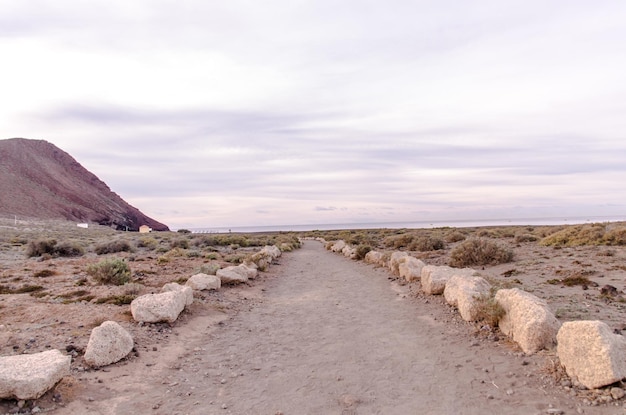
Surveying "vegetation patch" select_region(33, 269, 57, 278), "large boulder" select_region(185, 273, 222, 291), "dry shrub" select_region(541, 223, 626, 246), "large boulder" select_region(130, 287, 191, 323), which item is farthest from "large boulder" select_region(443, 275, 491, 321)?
"dry shrub" select_region(541, 223, 626, 246)

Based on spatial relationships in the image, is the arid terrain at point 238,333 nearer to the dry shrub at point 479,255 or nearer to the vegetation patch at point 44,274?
the vegetation patch at point 44,274

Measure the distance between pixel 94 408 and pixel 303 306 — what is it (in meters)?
6.67

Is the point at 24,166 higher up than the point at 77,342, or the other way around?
the point at 24,166

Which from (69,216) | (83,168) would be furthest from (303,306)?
(83,168)

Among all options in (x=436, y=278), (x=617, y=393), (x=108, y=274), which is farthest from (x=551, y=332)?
(x=108, y=274)

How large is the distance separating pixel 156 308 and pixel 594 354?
23.3 feet

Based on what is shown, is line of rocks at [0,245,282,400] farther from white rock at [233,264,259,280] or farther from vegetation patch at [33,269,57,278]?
vegetation patch at [33,269,57,278]

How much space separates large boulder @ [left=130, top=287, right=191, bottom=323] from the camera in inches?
320

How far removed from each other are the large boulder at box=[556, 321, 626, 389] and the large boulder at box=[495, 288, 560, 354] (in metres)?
0.95

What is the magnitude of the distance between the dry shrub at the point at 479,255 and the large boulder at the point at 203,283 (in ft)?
33.7

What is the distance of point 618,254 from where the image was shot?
16047 mm

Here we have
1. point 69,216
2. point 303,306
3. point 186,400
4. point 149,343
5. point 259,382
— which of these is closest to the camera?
point 186,400

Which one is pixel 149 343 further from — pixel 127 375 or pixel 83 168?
pixel 83 168

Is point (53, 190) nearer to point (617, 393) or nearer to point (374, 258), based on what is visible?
point (374, 258)
